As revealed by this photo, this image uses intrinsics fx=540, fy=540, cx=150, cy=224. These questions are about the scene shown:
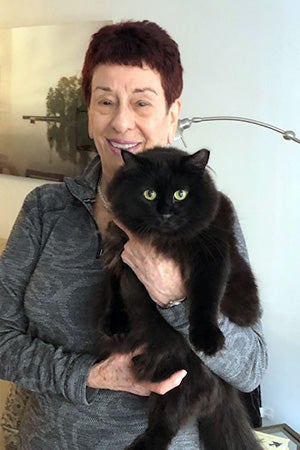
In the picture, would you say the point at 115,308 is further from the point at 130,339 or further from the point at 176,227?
the point at 176,227

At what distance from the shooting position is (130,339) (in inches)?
47.1

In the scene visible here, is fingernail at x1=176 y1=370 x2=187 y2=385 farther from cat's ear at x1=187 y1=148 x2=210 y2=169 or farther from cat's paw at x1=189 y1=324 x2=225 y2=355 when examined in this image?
cat's ear at x1=187 y1=148 x2=210 y2=169

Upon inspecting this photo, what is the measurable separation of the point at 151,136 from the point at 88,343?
53cm

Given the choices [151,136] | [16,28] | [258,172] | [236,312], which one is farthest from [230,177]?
[16,28]

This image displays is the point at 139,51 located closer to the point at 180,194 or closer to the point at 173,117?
the point at 173,117

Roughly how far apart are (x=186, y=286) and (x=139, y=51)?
59 cm

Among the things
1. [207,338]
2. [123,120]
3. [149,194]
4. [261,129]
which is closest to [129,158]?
[149,194]

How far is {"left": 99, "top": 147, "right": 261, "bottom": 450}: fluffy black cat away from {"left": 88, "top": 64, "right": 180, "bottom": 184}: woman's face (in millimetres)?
139

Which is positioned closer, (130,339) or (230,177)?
(130,339)

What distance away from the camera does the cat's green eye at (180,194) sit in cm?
115

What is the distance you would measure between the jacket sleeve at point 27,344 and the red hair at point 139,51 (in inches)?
15.2

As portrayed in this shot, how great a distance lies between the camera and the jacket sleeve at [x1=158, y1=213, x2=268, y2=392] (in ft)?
3.51

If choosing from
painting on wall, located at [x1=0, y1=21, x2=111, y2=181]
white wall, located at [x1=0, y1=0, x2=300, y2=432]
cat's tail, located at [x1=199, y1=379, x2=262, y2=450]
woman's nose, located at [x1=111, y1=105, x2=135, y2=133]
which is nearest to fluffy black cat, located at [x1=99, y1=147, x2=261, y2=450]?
cat's tail, located at [x1=199, y1=379, x2=262, y2=450]

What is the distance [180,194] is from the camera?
1148 mm
